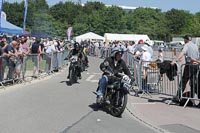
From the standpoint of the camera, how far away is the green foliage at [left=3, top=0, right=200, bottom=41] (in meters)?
110

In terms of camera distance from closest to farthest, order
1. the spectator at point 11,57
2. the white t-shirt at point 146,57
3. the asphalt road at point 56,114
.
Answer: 1. the asphalt road at point 56,114
2. the white t-shirt at point 146,57
3. the spectator at point 11,57

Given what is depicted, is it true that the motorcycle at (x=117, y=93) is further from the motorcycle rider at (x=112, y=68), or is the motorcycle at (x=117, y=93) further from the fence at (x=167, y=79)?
the fence at (x=167, y=79)

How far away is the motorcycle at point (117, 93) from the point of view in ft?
35.2

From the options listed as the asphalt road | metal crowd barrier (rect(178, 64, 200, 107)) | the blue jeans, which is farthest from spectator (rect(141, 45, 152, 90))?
the blue jeans

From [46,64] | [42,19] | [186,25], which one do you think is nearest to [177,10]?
[186,25]

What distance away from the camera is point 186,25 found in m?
134

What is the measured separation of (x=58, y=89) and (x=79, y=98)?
101 inches

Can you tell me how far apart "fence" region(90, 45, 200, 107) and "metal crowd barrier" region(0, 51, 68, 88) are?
4813 mm

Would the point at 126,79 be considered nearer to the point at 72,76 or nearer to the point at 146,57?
the point at 146,57

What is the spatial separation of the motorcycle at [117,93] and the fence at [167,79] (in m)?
2.23

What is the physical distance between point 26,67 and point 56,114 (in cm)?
831

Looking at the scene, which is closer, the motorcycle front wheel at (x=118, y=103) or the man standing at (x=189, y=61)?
the motorcycle front wheel at (x=118, y=103)

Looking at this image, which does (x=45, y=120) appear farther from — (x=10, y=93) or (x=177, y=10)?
(x=177, y=10)

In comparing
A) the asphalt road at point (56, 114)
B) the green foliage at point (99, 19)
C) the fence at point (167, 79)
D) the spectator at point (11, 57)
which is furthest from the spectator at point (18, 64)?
the green foliage at point (99, 19)
